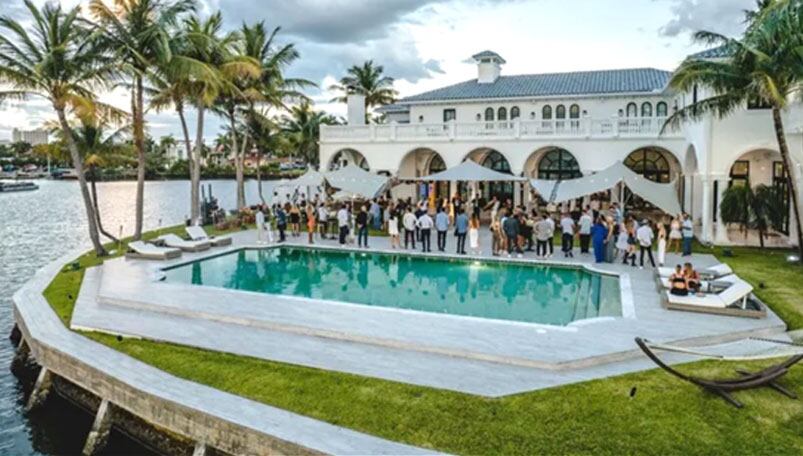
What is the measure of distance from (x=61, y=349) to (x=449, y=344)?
742 cm

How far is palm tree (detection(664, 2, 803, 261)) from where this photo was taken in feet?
53.9

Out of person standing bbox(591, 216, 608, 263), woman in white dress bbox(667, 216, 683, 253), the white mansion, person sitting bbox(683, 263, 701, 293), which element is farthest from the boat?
person sitting bbox(683, 263, 701, 293)

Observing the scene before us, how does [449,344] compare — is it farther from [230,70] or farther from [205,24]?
[205,24]

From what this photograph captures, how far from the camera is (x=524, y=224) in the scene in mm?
21516

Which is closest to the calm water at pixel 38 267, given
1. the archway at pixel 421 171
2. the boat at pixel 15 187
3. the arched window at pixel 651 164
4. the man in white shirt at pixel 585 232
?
the man in white shirt at pixel 585 232

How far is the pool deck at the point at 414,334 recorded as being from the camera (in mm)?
9914

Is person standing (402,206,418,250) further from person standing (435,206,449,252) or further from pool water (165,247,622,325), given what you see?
pool water (165,247,622,325)

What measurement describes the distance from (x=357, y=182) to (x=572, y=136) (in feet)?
34.9

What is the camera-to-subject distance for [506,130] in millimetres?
29984

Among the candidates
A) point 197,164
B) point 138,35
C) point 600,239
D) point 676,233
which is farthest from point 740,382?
point 197,164

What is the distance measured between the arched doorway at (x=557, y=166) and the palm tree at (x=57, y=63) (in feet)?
74.5

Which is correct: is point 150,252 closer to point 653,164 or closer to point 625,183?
point 625,183

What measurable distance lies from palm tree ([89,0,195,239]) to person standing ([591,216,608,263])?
53.9ft

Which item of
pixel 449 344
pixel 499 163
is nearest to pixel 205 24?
pixel 499 163
